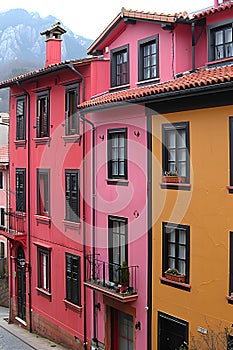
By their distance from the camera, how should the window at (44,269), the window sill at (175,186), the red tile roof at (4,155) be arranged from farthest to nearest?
1. the red tile roof at (4,155)
2. the window at (44,269)
3. the window sill at (175,186)

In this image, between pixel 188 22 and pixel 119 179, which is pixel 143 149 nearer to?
pixel 119 179

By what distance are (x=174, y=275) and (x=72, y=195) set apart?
701 cm

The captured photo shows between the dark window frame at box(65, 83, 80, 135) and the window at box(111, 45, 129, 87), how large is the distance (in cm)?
181

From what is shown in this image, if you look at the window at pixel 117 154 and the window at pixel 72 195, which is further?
the window at pixel 72 195

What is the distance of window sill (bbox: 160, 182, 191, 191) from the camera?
1601cm

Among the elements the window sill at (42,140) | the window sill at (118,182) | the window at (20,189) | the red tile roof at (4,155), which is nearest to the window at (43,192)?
the window sill at (42,140)

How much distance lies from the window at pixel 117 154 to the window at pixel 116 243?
1.48 meters

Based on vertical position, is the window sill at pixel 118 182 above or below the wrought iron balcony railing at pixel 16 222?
above

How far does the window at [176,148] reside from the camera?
1614 cm

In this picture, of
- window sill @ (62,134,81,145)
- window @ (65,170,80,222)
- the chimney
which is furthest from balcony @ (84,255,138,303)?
the chimney

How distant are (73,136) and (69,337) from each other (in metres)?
7.81

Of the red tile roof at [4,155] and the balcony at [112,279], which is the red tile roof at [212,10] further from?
the red tile roof at [4,155]

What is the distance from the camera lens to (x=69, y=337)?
2272cm

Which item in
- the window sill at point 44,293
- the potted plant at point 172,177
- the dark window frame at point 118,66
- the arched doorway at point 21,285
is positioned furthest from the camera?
the arched doorway at point 21,285
